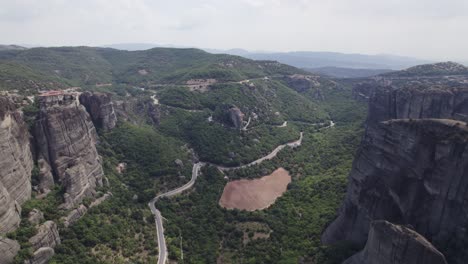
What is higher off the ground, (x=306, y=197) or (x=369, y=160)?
(x=369, y=160)

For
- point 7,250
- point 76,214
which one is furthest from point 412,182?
point 76,214

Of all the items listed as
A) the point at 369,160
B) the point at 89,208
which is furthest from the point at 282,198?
A: the point at 89,208

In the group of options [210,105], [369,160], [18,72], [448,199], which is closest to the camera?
[448,199]

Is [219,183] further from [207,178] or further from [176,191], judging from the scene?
[176,191]

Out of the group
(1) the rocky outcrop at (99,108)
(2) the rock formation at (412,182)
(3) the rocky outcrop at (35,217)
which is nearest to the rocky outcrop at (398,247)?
(2) the rock formation at (412,182)

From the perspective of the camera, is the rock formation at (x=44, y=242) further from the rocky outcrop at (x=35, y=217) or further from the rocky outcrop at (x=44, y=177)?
the rocky outcrop at (x=44, y=177)

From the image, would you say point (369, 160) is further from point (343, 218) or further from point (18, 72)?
point (18, 72)

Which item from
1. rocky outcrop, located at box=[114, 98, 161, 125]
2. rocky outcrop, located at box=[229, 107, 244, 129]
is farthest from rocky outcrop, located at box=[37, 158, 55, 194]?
rocky outcrop, located at box=[229, 107, 244, 129]
